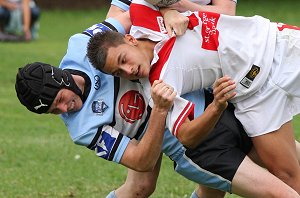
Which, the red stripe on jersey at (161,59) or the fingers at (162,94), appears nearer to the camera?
the fingers at (162,94)

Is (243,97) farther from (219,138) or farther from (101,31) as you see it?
(101,31)

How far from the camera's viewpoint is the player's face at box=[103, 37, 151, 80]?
4.87m

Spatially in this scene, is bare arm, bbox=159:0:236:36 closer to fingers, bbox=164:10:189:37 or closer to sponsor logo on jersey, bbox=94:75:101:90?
fingers, bbox=164:10:189:37

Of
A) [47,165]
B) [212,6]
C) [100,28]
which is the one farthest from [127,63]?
[47,165]

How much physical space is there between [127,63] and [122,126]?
52 cm

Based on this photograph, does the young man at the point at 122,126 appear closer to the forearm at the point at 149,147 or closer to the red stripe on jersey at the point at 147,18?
the forearm at the point at 149,147

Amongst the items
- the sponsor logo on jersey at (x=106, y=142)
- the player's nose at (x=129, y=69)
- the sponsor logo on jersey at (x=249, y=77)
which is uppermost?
the player's nose at (x=129, y=69)

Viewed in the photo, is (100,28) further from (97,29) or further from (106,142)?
(106,142)

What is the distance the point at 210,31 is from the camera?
5.07 meters

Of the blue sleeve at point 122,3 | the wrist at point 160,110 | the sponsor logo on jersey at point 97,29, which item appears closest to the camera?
the wrist at point 160,110

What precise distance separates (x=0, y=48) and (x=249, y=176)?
12.2m

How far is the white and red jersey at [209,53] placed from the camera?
4.91 metres

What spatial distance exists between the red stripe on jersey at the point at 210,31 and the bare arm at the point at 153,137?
0.45 metres

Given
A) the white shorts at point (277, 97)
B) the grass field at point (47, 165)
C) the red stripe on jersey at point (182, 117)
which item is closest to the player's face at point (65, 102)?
the red stripe on jersey at point (182, 117)
